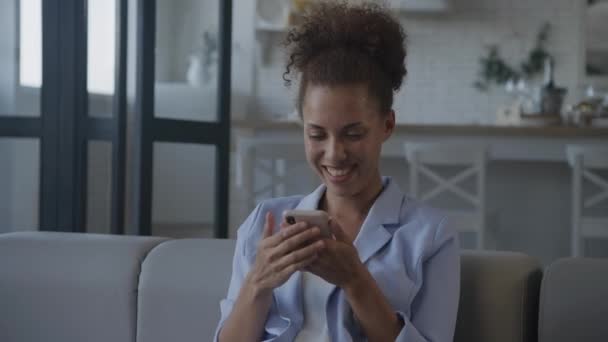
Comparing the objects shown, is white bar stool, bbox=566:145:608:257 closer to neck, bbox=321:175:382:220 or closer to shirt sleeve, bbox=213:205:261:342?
neck, bbox=321:175:382:220

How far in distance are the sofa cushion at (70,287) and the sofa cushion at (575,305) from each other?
78 centimetres

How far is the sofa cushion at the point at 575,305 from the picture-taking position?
1360mm

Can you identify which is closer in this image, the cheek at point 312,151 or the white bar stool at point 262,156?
the cheek at point 312,151

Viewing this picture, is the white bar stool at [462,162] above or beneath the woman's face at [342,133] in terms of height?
beneath

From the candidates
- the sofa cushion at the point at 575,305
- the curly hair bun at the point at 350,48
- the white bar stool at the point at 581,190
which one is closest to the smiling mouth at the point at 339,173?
the curly hair bun at the point at 350,48

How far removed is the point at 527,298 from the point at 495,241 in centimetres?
358

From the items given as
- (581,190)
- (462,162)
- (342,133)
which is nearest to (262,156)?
(462,162)

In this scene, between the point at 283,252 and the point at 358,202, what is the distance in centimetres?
28

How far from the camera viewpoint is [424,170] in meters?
4.46

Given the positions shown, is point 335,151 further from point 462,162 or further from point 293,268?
point 462,162

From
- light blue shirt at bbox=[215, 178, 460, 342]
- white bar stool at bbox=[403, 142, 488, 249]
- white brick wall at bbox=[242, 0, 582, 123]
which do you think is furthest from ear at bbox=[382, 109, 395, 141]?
white brick wall at bbox=[242, 0, 582, 123]

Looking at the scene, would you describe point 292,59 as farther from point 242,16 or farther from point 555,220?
point 242,16

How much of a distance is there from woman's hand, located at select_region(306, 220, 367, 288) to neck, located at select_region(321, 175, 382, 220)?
223mm

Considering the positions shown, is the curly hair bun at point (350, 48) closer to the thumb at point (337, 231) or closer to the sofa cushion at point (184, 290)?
the thumb at point (337, 231)
